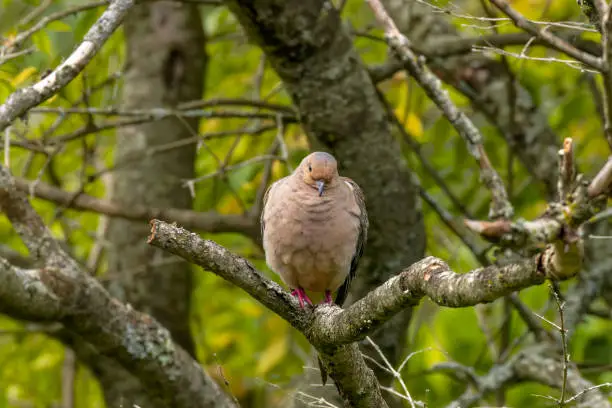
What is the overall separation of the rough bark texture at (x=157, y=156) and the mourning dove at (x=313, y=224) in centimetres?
178

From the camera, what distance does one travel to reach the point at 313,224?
12.9 feet

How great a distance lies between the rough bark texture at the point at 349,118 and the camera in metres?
4.22

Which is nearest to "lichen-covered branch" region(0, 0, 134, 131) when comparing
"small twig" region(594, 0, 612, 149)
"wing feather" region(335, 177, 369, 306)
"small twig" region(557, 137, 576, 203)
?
"wing feather" region(335, 177, 369, 306)

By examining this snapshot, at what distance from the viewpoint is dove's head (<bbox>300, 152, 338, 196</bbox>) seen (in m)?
4.01

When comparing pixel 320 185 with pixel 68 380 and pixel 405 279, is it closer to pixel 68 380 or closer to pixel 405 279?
pixel 405 279

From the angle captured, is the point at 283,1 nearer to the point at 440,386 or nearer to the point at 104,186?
the point at 440,386

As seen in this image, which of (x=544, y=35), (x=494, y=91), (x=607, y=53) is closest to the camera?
(x=607, y=53)

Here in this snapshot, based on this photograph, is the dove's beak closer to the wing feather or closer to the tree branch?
the wing feather

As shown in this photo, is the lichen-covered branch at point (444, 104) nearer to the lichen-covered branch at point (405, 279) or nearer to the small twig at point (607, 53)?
the small twig at point (607, 53)

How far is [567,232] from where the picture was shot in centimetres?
154

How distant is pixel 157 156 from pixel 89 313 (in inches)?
83.4

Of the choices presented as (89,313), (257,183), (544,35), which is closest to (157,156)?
(257,183)

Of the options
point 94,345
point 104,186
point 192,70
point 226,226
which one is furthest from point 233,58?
point 94,345

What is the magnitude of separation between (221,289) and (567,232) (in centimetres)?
592
